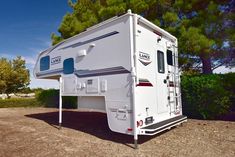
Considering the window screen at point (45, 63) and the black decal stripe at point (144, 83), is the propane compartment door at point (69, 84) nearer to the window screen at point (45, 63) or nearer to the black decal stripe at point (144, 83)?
the window screen at point (45, 63)

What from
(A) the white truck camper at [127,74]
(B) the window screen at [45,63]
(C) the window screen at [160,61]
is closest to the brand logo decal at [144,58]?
(A) the white truck camper at [127,74]

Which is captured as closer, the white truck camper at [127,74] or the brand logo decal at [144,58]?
the white truck camper at [127,74]

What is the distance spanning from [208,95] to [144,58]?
377 centimetres

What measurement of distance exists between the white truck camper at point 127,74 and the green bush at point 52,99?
890cm

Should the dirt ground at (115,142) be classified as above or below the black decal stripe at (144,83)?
below

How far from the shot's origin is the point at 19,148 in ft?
16.6

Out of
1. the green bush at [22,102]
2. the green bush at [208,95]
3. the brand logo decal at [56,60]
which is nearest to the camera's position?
the brand logo decal at [56,60]

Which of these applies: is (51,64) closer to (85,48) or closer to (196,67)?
(85,48)

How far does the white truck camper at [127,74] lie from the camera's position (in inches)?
196

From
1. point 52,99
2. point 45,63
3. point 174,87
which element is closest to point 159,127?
point 174,87

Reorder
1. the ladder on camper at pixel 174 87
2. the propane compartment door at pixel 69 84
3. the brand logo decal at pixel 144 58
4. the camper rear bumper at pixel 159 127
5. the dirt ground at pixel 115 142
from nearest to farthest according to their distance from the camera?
the dirt ground at pixel 115 142 < the camper rear bumper at pixel 159 127 < the brand logo decal at pixel 144 58 < the ladder on camper at pixel 174 87 < the propane compartment door at pixel 69 84

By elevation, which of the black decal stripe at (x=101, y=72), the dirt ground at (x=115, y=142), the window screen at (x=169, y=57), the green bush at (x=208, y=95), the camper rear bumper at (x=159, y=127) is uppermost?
the window screen at (x=169, y=57)

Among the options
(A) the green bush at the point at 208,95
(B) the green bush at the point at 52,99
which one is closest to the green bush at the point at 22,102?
(B) the green bush at the point at 52,99

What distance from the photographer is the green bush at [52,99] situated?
15.9 meters
